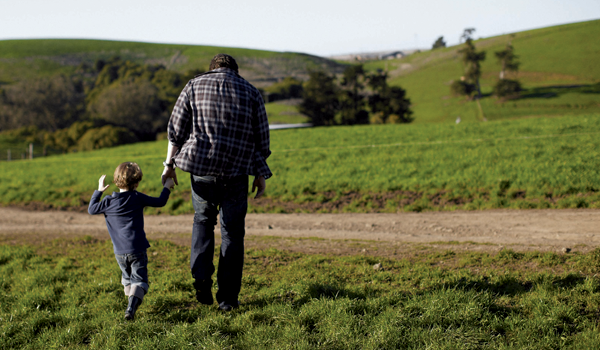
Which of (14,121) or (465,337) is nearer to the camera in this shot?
(465,337)

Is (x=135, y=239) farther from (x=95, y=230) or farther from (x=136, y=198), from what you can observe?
(x=95, y=230)

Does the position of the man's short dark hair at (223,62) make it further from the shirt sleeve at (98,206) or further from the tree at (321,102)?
the tree at (321,102)

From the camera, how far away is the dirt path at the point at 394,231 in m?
6.63

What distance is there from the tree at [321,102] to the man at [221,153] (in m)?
54.1

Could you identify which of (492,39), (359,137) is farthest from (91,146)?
(492,39)

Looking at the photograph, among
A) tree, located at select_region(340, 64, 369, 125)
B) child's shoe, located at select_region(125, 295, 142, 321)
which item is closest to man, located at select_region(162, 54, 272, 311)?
child's shoe, located at select_region(125, 295, 142, 321)

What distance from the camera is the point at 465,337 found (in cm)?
348

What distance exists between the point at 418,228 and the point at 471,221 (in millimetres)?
1091

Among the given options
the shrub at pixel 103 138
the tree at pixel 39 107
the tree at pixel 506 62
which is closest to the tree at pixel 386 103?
the tree at pixel 506 62

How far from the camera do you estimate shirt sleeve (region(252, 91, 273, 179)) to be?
13.4ft

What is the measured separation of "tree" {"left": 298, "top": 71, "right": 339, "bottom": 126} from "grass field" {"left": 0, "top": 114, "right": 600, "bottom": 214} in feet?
126

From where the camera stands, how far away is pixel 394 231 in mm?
8320

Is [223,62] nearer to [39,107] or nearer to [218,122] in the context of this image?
[218,122]

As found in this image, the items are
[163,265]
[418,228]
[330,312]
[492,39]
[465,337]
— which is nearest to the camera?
[465,337]
